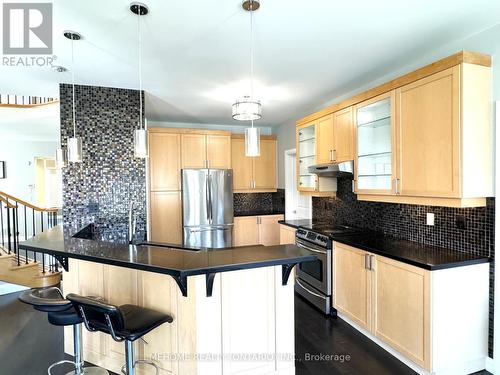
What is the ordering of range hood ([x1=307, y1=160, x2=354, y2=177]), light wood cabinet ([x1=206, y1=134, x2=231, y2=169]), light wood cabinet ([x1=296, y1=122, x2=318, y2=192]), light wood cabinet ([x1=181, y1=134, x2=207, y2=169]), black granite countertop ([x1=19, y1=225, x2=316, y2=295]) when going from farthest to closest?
light wood cabinet ([x1=206, y1=134, x2=231, y2=169])
light wood cabinet ([x1=181, y1=134, x2=207, y2=169])
light wood cabinet ([x1=296, y1=122, x2=318, y2=192])
range hood ([x1=307, y1=160, x2=354, y2=177])
black granite countertop ([x1=19, y1=225, x2=316, y2=295])

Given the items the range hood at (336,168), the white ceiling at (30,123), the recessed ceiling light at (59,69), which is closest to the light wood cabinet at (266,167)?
the range hood at (336,168)

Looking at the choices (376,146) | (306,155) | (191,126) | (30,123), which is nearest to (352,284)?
(376,146)

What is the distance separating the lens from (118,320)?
1662 millimetres

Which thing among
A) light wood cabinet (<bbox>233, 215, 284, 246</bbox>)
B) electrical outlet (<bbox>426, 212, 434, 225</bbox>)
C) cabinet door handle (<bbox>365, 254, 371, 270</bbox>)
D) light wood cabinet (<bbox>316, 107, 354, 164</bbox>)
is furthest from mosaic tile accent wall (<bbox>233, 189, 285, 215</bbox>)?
electrical outlet (<bbox>426, 212, 434, 225</bbox>)

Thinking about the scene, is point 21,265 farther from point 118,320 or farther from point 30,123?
point 30,123

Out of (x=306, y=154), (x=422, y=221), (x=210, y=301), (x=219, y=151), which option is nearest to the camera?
(x=210, y=301)

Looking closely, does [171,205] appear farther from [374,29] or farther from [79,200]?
[374,29]

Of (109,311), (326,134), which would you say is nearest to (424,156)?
(326,134)

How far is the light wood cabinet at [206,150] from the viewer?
191 inches

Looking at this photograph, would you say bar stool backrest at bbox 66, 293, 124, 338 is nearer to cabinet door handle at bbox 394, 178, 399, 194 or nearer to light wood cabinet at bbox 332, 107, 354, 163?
cabinet door handle at bbox 394, 178, 399, 194

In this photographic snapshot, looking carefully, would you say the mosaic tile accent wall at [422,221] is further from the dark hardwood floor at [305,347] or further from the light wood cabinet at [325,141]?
the dark hardwood floor at [305,347]

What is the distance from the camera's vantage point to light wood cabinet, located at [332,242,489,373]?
6.97 ft

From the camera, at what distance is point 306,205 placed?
509cm

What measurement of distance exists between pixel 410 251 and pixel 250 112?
1.80 meters
